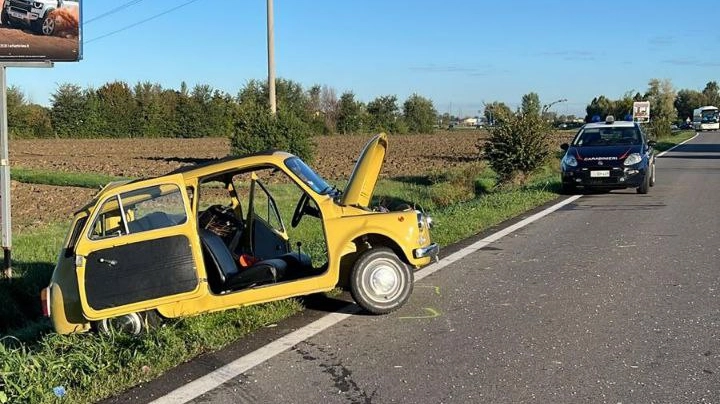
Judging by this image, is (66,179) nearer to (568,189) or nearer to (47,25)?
(568,189)

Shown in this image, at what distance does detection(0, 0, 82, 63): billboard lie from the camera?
7.96 metres

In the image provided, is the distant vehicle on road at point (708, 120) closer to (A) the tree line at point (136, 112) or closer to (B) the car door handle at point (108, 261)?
(A) the tree line at point (136, 112)

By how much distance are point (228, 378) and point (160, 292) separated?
1.19 metres

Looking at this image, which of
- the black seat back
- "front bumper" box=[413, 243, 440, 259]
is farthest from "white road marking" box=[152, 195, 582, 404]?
the black seat back

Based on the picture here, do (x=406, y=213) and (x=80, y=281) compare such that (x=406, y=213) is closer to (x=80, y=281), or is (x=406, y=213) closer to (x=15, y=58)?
(x=80, y=281)

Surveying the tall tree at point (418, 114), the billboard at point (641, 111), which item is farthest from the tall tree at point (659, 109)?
the tall tree at point (418, 114)

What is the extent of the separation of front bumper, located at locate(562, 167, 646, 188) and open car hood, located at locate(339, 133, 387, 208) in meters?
9.98

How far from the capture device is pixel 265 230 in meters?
7.43

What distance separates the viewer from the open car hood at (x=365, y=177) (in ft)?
20.3

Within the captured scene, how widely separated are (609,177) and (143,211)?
38.6ft

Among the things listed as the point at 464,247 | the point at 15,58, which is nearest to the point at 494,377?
the point at 464,247

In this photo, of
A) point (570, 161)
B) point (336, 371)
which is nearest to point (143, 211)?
point (336, 371)

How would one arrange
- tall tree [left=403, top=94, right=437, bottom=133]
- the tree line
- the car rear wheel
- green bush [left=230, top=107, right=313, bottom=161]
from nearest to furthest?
the car rear wheel, green bush [left=230, top=107, right=313, bottom=161], the tree line, tall tree [left=403, top=94, right=437, bottom=133]

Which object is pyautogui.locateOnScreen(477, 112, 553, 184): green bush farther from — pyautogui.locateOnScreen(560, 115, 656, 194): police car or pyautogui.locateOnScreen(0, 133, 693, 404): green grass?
pyautogui.locateOnScreen(0, 133, 693, 404): green grass
